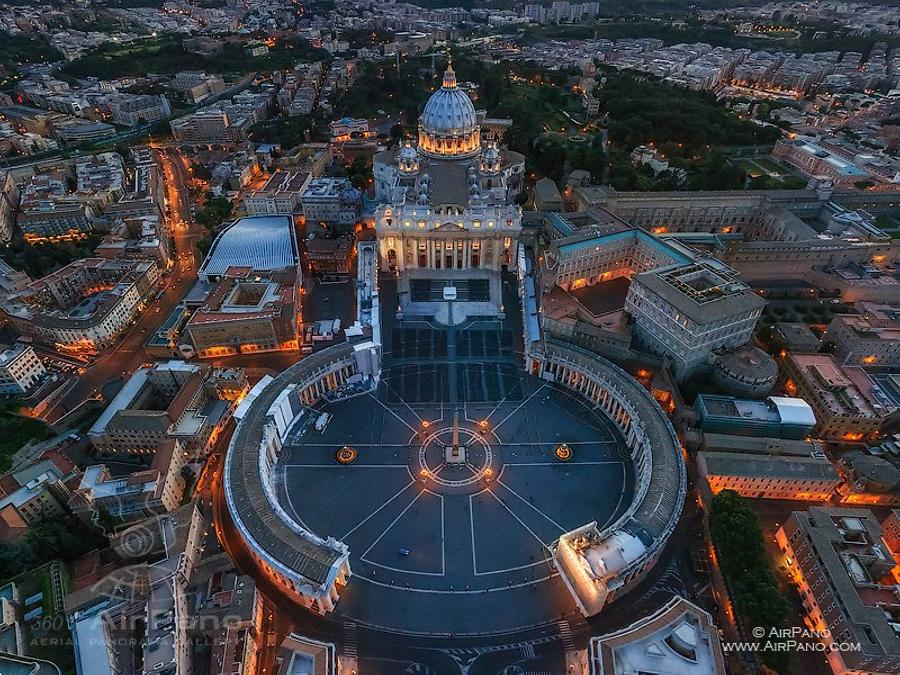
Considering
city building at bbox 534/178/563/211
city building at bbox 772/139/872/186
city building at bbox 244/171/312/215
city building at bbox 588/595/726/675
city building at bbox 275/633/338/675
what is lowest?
city building at bbox 275/633/338/675

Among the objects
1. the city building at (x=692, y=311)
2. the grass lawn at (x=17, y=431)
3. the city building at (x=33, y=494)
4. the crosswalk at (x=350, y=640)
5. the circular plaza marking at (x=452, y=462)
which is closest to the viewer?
the crosswalk at (x=350, y=640)

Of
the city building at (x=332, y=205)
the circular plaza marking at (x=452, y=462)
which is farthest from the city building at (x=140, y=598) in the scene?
the city building at (x=332, y=205)

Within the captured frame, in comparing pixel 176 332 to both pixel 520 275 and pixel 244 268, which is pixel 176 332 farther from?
pixel 520 275

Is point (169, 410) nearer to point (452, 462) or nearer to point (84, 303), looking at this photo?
point (452, 462)

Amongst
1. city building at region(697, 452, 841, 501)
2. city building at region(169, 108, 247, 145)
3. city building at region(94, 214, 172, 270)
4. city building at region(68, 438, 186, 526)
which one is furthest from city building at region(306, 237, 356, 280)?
city building at region(169, 108, 247, 145)

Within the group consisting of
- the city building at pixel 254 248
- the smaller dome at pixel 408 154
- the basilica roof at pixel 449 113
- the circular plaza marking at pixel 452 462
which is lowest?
the circular plaza marking at pixel 452 462

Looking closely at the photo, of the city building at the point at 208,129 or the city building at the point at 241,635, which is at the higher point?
the city building at the point at 208,129

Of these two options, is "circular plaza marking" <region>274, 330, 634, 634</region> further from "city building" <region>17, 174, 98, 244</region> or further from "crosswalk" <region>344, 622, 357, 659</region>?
"city building" <region>17, 174, 98, 244</region>

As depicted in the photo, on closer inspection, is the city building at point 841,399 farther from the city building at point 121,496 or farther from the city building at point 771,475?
the city building at point 121,496
